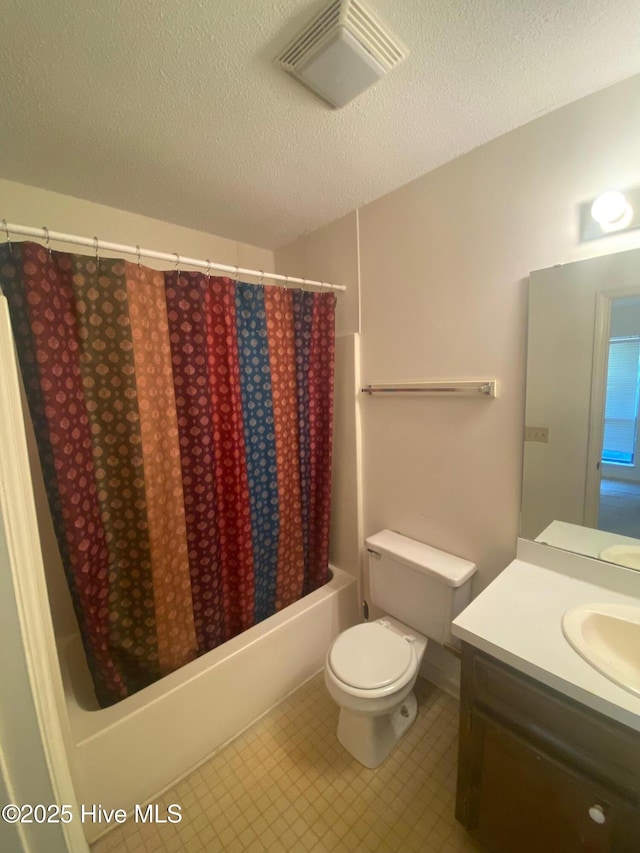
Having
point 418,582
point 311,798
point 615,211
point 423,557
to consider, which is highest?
point 615,211

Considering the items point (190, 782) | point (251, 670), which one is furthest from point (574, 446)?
point (190, 782)

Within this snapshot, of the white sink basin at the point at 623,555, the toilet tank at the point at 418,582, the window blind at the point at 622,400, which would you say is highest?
the window blind at the point at 622,400

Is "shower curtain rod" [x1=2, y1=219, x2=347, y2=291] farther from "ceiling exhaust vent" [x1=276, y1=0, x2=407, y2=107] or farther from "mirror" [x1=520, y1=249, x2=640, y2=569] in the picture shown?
"mirror" [x1=520, y1=249, x2=640, y2=569]

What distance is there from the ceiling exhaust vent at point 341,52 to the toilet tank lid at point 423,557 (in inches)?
66.8

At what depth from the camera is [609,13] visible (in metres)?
0.83

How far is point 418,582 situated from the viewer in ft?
5.08

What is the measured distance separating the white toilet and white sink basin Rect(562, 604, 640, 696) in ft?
1.51

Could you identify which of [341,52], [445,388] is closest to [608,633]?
[445,388]

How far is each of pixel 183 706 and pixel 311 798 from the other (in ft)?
1.93

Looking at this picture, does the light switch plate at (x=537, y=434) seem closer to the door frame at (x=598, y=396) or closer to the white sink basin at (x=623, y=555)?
the door frame at (x=598, y=396)

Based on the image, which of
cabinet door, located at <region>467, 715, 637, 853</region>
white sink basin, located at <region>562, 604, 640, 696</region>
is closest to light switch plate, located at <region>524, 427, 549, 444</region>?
white sink basin, located at <region>562, 604, 640, 696</region>

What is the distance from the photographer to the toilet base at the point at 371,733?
137 cm

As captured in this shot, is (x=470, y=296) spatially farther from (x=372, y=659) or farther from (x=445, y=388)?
(x=372, y=659)

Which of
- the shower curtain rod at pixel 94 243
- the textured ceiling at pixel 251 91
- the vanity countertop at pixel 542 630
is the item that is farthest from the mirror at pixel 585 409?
the shower curtain rod at pixel 94 243
